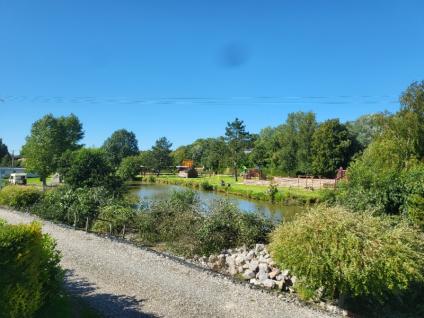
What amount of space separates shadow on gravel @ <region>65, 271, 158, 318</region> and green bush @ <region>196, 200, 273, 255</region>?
457 cm

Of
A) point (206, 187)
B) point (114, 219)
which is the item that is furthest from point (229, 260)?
point (206, 187)

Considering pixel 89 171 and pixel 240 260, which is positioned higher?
pixel 89 171

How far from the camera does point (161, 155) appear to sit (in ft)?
270

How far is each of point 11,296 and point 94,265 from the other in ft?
15.4

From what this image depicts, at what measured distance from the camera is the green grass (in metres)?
5.34

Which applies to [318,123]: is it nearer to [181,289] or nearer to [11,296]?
[181,289]

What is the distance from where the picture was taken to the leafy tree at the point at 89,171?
749 inches

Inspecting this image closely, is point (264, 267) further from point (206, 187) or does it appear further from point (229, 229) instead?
point (206, 187)

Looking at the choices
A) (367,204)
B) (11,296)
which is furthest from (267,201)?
(11,296)

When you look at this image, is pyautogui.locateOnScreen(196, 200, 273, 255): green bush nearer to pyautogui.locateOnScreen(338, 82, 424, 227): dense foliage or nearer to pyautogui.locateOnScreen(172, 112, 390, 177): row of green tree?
pyautogui.locateOnScreen(338, 82, 424, 227): dense foliage

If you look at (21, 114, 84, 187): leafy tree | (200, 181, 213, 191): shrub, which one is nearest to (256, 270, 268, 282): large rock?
(21, 114, 84, 187): leafy tree

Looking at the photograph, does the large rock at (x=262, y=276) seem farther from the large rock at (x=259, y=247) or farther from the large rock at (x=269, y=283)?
the large rock at (x=259, y=247)

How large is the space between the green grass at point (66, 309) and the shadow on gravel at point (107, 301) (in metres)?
0.20

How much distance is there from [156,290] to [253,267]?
9.96ft
